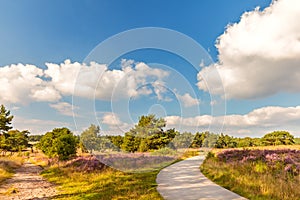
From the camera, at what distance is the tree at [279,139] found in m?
65.7

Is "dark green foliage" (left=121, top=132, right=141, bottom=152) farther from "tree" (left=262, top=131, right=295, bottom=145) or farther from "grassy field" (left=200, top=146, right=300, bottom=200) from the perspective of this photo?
"tree" (left=262, top=131, right=295, bottom=145)

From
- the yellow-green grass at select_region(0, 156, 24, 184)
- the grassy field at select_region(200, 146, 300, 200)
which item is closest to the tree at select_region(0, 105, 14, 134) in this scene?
the yellow-green grass at select_region(0, 156, 24, 184)

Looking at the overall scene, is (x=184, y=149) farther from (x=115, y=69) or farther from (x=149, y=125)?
(x=115, y=69)

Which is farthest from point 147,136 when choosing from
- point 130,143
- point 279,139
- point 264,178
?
point 279,139

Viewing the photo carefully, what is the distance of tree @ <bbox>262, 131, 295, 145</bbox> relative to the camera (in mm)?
65688

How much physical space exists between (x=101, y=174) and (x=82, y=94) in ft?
17.1

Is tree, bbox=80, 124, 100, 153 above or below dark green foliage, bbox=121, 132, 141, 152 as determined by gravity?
above

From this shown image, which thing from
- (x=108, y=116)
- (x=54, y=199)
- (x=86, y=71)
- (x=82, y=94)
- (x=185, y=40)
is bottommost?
(x=54, y=199)

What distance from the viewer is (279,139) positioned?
66.6m

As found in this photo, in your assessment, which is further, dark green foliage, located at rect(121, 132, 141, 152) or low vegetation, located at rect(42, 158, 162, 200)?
dark green foliage, located at rect(121, 132, 141, 152)

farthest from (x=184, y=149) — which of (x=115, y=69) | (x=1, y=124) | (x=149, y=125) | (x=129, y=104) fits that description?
(x=1, y=124)

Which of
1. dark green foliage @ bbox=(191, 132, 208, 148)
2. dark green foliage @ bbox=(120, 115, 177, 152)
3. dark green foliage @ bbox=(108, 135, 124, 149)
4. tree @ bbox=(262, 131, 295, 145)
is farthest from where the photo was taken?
tree @ bbox=(262, 131, 295, 145)

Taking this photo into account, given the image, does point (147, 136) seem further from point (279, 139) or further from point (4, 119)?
point (279, 139)

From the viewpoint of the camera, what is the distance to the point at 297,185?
296 inches
